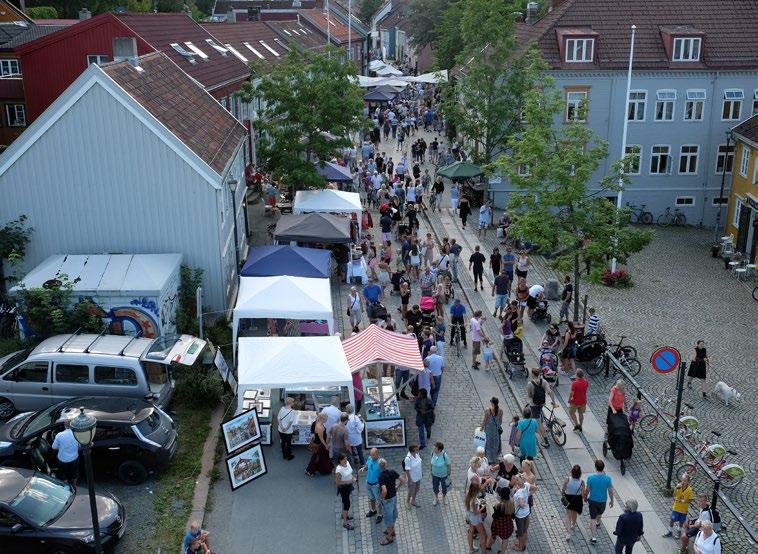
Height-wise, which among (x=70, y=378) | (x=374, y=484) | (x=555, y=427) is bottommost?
(x=555, y=427)

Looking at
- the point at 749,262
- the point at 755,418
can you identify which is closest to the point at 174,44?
the point at 749,262

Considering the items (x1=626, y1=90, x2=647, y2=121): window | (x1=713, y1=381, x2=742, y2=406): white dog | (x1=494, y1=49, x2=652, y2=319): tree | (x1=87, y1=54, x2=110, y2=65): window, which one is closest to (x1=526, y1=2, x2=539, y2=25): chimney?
(x1=626, y1=90, x2=647, y2=121): window

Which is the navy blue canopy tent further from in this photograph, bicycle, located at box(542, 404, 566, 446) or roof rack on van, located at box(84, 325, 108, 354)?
bicycle, located at box(542, 404, 566, 446)

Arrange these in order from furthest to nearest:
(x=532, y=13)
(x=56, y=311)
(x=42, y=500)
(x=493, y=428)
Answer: (x=532, y=13), (x=56, y=311), (x=493, y=428), (x=42, y=500)

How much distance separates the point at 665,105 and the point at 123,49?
25.8 meters

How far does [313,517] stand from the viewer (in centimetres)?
1586

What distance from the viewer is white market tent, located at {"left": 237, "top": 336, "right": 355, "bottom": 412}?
17.7m

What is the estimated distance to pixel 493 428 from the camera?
675 inches

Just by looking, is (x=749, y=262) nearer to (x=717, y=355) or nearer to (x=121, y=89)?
(x=717, y=355)

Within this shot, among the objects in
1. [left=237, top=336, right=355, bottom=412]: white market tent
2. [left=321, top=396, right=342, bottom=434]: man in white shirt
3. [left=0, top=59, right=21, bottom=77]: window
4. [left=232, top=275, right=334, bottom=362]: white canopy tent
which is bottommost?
[left=321, top=396, right=342, bottom=434]: man in white shirt

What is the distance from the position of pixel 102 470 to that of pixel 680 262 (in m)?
25.6

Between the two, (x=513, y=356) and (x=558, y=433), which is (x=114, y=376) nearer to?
(x=558, y=433)

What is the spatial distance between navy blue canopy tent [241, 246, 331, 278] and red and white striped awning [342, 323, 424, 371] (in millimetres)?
4612

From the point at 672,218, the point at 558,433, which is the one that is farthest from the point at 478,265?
the point at 672,218
